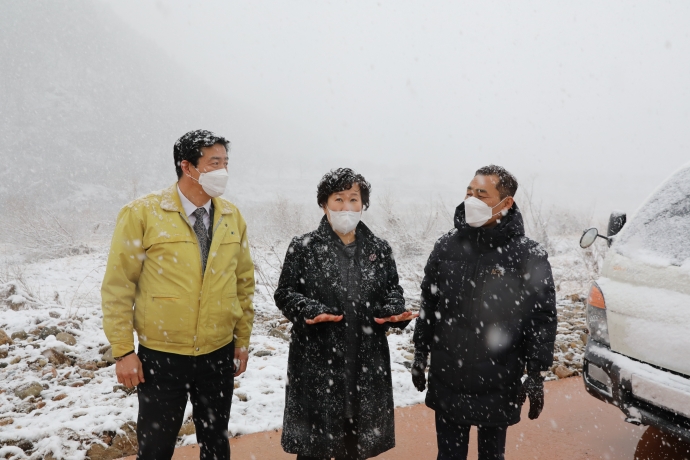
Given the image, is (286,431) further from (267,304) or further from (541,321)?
(267,304)

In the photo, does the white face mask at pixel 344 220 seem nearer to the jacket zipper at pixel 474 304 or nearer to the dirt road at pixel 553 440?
the jacket zipper at pixel 474 304

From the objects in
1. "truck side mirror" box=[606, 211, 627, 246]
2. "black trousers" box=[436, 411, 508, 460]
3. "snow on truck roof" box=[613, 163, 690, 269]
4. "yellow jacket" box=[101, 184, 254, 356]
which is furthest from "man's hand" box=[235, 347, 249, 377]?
"truck side mirror" box=[606, 211, 627, 246]

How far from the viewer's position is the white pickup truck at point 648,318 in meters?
2.52

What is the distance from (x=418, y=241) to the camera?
13383 millimetres

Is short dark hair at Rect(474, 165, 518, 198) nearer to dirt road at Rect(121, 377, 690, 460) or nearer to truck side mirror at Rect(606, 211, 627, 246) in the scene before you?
truck side mirror at Rect(606, 211, 627, 246)

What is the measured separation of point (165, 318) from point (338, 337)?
2.93ft

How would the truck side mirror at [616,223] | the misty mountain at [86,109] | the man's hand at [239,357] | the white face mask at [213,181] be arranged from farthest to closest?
1. the misty mountain at [86,109]
2. the truck side mirror at [616,223]
3. the man's hand at [239,357]
4. the white face mask at [213,181]

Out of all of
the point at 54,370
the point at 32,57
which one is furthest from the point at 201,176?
the point at 32,57

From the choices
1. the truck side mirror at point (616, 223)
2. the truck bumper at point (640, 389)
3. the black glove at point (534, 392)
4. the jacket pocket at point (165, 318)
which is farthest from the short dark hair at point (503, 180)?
the jacket pocket at point (165, 318)

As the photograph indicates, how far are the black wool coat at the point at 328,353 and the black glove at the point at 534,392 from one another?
0.72 meters

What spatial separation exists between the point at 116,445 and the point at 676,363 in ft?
11.8

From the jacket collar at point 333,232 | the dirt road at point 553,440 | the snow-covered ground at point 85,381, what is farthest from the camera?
the snow-covered ground at point 85,381

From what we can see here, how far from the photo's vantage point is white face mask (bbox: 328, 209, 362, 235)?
2594mm

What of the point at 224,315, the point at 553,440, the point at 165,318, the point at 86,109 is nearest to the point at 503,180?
the point at 224,315
